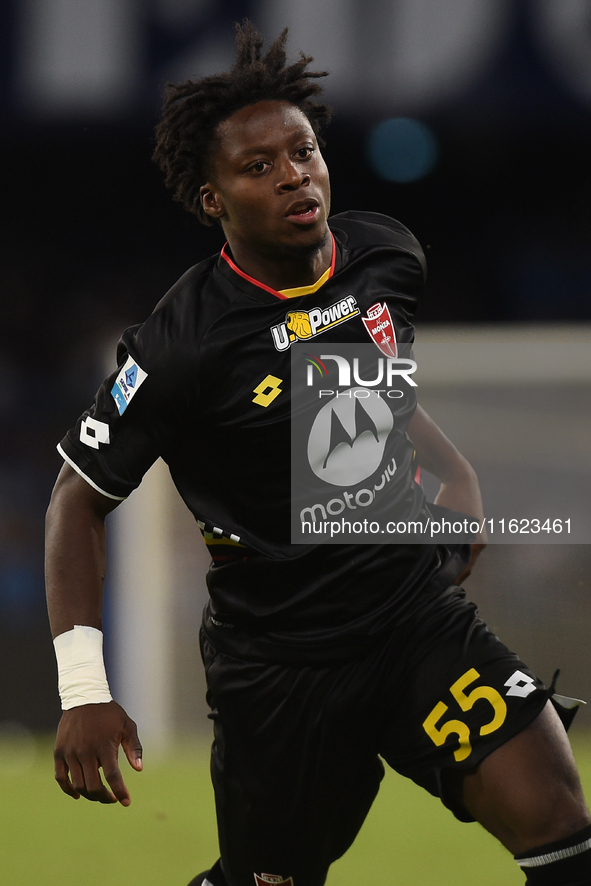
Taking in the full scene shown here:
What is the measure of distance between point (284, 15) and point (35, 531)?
3029 millimetres

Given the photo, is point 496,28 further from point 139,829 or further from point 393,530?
point 139,829

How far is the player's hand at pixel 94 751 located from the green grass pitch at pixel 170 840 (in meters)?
1.55

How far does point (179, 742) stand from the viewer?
16.6 ft

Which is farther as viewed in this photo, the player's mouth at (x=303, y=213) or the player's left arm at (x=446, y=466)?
the player's left arm at (x=446, y=466)

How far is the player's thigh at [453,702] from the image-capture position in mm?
2133

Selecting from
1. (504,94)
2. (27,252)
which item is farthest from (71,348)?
(504,94)

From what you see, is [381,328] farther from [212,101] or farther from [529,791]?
[529,791]

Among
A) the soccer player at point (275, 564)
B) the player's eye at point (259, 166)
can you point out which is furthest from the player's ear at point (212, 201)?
the player's eye at point (259, 166)

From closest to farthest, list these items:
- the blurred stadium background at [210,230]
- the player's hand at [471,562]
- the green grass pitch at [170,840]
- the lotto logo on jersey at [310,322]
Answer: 1. the lotto logo on jersey at [310,322]
2. the player's hand at [471,562]
3. the green grass pitch at [170,840]
4. the blurred stadium background at [210,230]

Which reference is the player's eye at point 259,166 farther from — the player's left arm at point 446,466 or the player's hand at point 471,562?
→ the player's hand at point 471,562

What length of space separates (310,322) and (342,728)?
913 millimetres

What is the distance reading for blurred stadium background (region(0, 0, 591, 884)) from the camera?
4.87m

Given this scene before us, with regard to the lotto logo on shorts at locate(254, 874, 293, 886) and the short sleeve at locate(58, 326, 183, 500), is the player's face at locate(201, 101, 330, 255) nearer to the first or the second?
the short sleeve at locate(58, 326, 183, 500)

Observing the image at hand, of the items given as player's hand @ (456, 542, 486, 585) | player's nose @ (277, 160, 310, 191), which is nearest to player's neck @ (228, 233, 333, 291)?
player's nose @ (277, 160, 310, 191)
